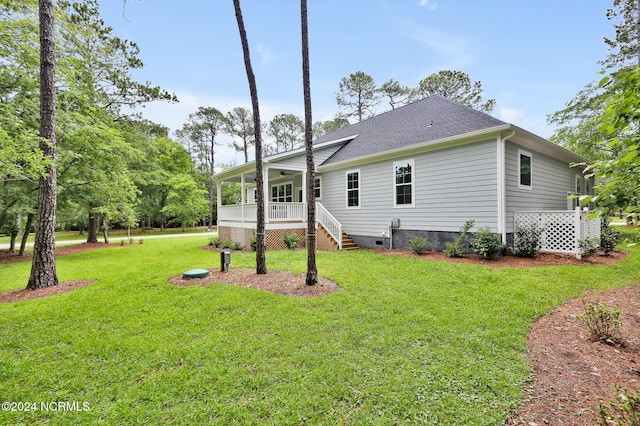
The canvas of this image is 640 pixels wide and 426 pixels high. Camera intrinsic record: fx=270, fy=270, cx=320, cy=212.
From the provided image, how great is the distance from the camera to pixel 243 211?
492 inches

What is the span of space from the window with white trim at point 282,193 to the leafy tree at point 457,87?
1549 cm

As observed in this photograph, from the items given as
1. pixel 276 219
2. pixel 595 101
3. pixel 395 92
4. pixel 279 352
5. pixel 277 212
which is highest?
pixel 395 92

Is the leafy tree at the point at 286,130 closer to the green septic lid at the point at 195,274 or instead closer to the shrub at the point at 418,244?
the shrub at the point at 418,244

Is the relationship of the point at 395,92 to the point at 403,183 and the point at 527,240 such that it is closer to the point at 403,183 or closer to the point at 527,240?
the point at 403,183

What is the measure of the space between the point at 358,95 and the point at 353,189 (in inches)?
662

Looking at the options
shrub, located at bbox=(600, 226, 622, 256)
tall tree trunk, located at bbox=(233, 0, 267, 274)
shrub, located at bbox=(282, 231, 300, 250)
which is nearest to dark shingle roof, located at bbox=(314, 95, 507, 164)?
shrub, located at bbox=(282, 231, 300, 250)

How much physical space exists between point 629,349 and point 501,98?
82.3ft

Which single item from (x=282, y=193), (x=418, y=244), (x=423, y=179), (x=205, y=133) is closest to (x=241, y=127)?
(x=205, y=133)

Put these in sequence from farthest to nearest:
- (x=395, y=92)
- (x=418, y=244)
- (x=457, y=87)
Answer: (x=395, y=92) → (x=457, y=87) → (x=418, y=244)

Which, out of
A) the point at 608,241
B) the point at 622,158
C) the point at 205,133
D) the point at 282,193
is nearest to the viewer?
the point at 622,158

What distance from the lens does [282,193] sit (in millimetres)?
16109

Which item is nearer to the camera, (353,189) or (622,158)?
(622,158)

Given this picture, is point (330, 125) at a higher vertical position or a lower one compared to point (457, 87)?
lower

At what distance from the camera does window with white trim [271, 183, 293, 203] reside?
15.5 m
